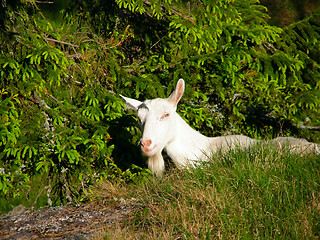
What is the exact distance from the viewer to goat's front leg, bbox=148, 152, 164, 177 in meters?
5.28

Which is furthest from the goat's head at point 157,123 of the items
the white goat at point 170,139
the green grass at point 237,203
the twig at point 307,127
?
the twig at point 307,127

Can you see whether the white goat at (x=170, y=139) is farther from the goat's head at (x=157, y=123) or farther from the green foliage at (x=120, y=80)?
the green foliage at (x=120, y=80)

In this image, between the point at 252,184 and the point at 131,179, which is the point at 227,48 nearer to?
the point at 131,179

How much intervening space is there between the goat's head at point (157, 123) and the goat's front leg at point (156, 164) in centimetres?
16

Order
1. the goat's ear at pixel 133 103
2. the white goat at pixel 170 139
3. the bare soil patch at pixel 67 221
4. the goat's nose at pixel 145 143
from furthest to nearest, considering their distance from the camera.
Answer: the goat's ear at pixel 133 103
the white goat at pixel 170 139
the goat's nose at pixel 145 143
the bare soil patch at pixel 67 221

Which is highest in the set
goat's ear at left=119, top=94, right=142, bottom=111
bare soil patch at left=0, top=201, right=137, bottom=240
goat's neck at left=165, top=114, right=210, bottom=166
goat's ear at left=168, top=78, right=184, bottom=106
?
goat's ear at left=168, top=78, right=184, bottom=106

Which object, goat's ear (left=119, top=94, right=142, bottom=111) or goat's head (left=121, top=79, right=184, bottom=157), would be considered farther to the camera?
goat's ear (left=119, top=94, right=142, bottom=111)

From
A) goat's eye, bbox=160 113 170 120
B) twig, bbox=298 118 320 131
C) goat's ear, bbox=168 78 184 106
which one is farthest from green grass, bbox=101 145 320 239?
twig, bbox=298 118 320 131

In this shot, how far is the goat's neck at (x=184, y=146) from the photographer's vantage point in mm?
5328

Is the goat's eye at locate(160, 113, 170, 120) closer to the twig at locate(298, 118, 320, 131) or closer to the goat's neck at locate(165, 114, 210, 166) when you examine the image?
the goat's neck at locate(165, 114, 210, 166)

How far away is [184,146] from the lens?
5.42 meters

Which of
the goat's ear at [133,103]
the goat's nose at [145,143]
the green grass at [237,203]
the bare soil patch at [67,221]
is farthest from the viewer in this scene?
the goat's ear at [133,103]

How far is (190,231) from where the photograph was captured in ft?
12.0

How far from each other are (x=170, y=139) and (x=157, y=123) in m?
0.33
